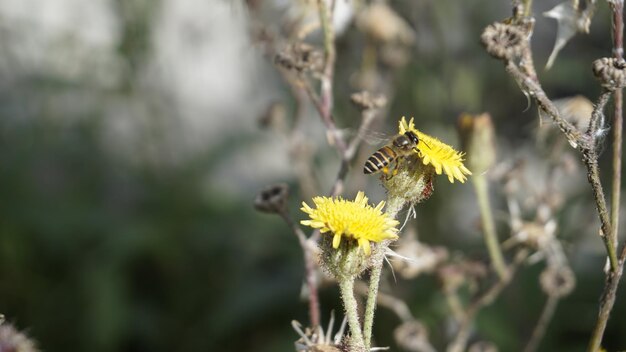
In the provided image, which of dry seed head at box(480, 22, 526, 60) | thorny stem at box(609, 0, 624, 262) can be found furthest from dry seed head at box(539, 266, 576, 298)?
dry seed head at box(480, 22, 526, 60)

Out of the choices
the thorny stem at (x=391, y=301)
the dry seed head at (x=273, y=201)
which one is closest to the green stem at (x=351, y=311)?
the dry seed head at (x=273, y=201)

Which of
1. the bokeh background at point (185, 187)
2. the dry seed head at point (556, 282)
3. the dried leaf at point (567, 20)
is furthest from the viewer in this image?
the bokeh background at point (185, 187)

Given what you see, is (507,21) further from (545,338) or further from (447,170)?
(545,338)

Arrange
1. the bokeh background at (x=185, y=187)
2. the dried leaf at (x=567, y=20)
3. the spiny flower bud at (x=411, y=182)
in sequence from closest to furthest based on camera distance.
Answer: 1. the spiny flower bud at (x=411, y=182)
2. the dried leaf at (x=567, y=20)
3. the bokeh background at (x=185, y=187)

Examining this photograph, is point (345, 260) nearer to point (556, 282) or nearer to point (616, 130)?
point (616, 130)

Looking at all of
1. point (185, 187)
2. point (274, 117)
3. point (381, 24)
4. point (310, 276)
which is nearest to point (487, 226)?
point (310, 276)

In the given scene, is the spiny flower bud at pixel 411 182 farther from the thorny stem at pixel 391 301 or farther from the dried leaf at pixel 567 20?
the thorny stem at pixel 391 301
